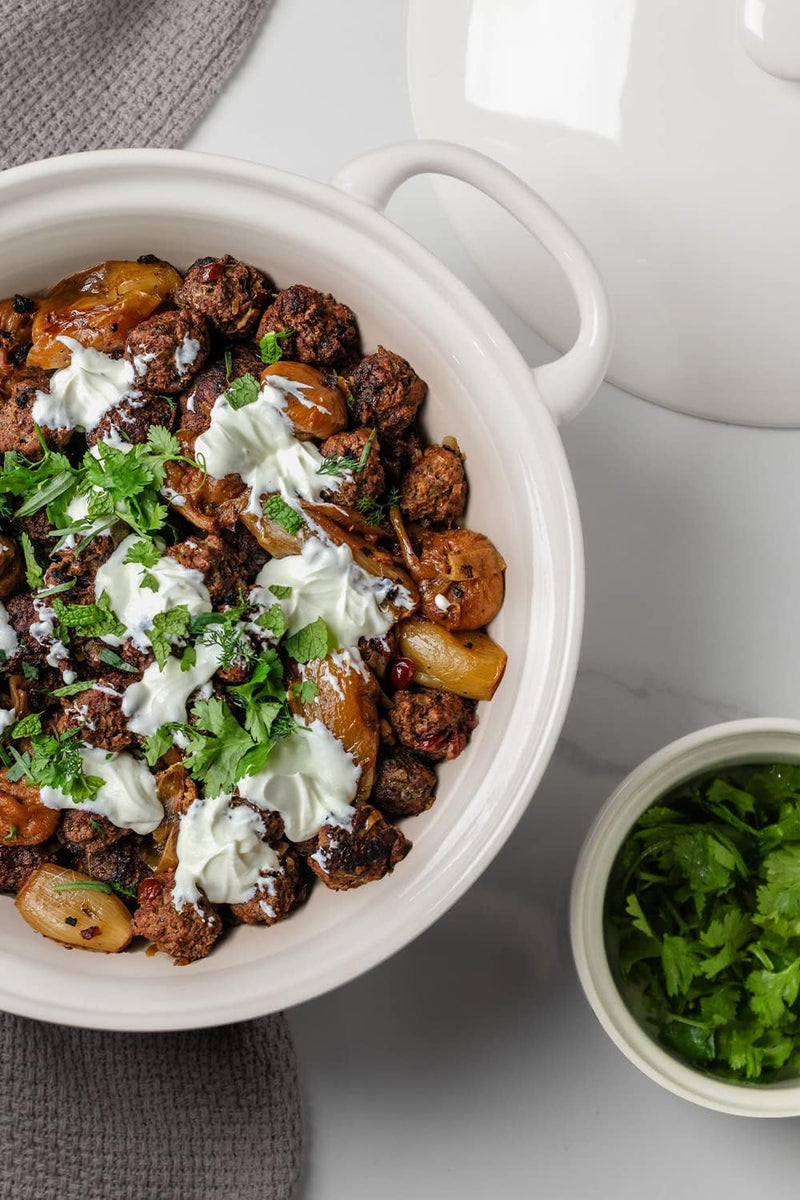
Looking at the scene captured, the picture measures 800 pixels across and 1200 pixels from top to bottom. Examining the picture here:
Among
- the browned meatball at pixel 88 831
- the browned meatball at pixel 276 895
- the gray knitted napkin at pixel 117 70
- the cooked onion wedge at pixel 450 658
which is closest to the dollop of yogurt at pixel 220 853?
the browned meatball at pixel 276 895

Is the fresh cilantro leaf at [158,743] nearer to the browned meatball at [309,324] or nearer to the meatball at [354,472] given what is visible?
the meatball at [354,472]

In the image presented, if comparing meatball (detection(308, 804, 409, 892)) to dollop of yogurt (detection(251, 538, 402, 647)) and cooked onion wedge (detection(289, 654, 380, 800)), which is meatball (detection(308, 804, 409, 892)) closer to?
cooked onion wedge (detection(289, 654, 380, 800))

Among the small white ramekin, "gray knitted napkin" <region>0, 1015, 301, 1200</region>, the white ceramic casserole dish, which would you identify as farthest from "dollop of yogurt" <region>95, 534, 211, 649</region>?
"gray knitted napkin" <region>0, 1015, 301, 1200</region>

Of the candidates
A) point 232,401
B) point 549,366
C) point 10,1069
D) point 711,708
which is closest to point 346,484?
point 232,401

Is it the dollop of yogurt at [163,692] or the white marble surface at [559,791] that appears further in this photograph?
the white marble surface at [559,791]

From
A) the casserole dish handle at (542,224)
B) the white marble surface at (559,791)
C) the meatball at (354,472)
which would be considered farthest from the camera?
the white marble surface at (559,791)

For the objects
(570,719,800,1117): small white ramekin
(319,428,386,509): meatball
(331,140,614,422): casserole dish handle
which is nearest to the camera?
(331,140,614,422): casserole dish handle

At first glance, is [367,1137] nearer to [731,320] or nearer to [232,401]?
[232,401]
